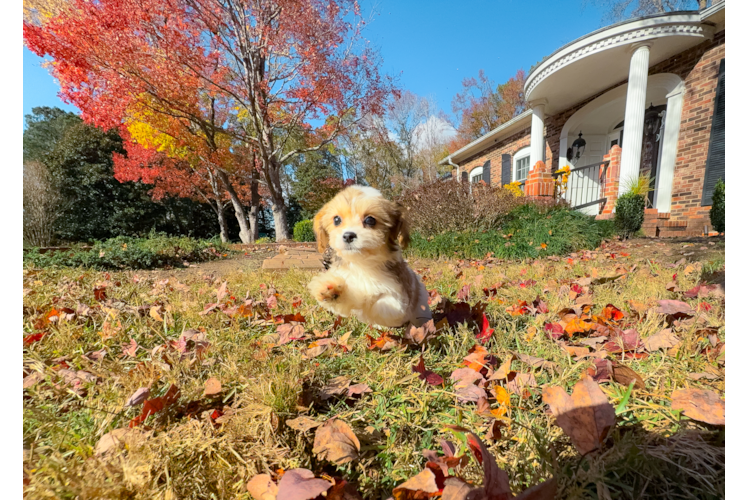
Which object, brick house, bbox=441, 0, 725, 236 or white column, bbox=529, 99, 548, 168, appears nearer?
brick house, bbox=441, 0, 725, 236

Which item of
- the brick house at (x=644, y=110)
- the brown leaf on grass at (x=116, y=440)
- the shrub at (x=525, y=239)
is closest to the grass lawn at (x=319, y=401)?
the brown leaf on grass at (x=116, y=440)

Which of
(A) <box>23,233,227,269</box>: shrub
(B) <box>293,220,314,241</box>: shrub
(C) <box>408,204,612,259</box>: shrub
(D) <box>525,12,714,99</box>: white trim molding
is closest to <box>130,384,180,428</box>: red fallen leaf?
(A) <box>23,233,227,269</box>: shrub

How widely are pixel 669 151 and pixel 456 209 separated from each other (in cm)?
546

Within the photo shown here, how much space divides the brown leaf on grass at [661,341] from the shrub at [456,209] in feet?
16.9

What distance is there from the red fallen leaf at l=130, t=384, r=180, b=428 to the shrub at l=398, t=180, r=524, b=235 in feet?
18.6

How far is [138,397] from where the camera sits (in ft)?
2.87

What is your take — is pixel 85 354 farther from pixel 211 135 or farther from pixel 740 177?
pixel 211 135

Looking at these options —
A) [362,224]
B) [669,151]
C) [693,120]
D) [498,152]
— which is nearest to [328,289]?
[362,224]

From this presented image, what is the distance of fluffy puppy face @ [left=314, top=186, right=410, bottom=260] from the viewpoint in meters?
1.53

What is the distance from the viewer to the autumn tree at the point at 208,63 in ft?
17.7

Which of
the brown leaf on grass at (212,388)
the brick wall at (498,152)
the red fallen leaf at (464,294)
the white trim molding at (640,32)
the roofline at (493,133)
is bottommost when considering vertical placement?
the red fallen leaf at (464,294)

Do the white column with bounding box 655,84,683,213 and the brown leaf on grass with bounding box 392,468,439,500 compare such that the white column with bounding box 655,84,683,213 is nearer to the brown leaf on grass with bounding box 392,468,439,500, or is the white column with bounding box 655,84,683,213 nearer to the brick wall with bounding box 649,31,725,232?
the brick wall with bounding box 649,31,725,232

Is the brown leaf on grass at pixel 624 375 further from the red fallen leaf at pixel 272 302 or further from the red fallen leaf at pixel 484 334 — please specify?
the red fallen leaf at pixel 272 302

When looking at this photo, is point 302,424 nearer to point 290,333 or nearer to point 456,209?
point 290,333
